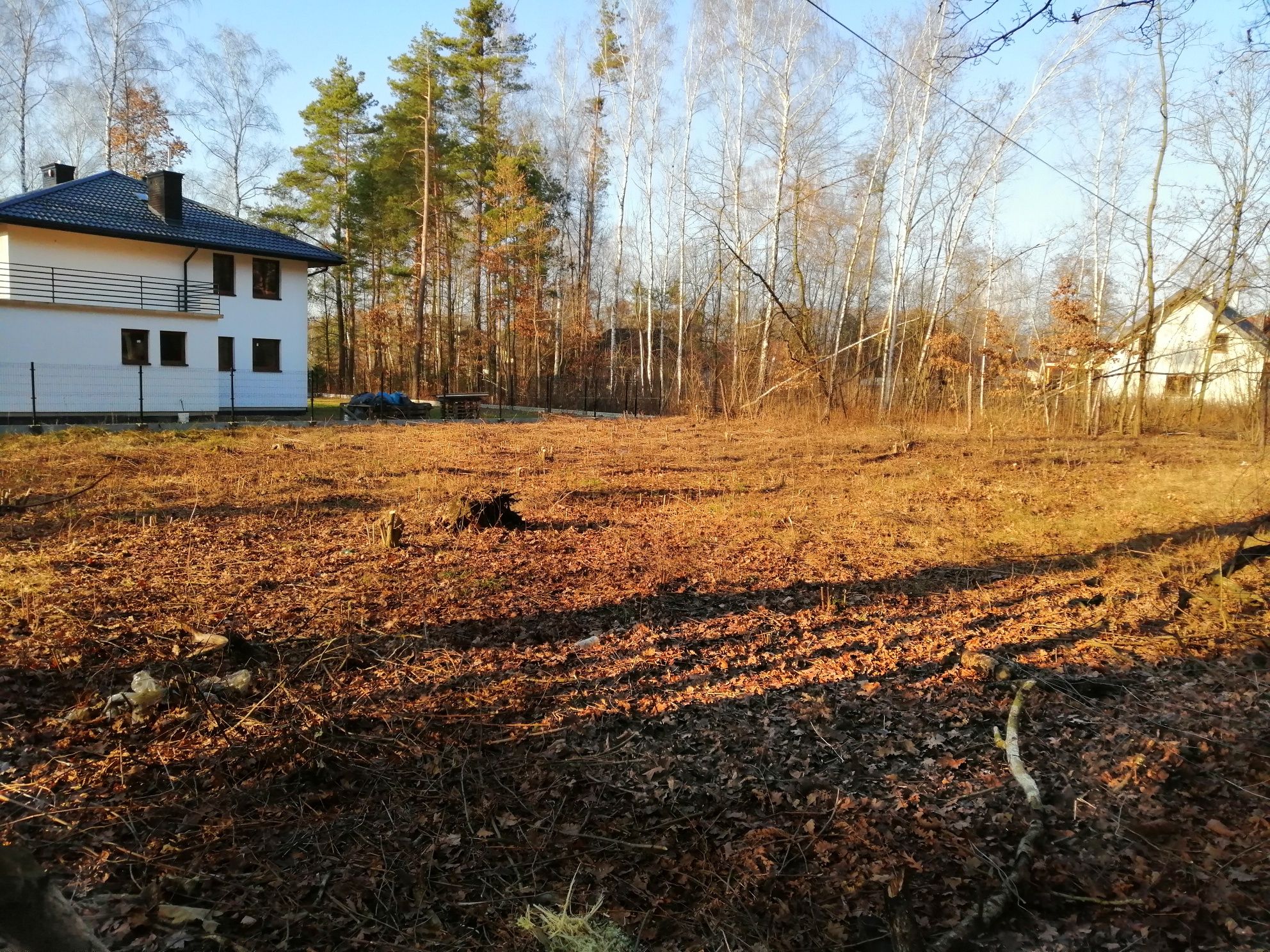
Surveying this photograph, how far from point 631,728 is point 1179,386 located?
65.2 feet

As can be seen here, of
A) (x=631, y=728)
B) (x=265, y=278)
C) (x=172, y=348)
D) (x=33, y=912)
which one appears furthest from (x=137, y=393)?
(x=33, y=912)

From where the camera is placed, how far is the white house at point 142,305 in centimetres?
2023

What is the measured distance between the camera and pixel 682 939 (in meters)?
2.47

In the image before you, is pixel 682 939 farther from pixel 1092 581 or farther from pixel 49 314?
pixel 49 314

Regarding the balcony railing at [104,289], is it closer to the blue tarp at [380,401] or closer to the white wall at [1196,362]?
the blue tarp at [380,401]

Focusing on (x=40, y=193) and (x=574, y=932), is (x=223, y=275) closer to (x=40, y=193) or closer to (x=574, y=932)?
(x=40, y=193)

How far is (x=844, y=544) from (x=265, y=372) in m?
22.2

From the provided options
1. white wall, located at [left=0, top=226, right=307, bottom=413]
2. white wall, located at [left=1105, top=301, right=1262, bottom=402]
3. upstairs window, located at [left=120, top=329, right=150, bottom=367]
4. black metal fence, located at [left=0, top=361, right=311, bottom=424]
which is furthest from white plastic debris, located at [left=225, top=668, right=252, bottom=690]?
upstairs window, located at [left=120, top=329, right=150, bottom=367]

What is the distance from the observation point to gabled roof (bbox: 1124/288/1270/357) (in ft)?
33.1

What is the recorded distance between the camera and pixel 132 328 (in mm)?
21922

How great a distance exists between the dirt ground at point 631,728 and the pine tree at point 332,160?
33.6m

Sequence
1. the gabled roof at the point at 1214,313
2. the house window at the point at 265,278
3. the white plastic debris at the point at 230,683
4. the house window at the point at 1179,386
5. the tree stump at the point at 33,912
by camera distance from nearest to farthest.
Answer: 1. the tree stump at the point at 33,912
2. the white plastic debris at the point at 230,683
3. the gabled roof at the point at 1214,313
4. the house window at the point at 1179,386
5. the house window at the point at 265,278

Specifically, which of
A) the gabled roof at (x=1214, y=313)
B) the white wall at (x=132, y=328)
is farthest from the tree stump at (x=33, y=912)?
the white wall at (x=132, y=328)

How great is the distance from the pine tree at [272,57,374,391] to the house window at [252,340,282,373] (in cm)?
1443
